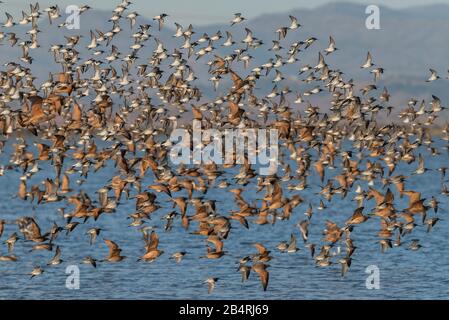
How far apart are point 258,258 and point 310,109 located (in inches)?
458

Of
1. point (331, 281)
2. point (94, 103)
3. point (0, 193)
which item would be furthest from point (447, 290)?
point (0, 193)
